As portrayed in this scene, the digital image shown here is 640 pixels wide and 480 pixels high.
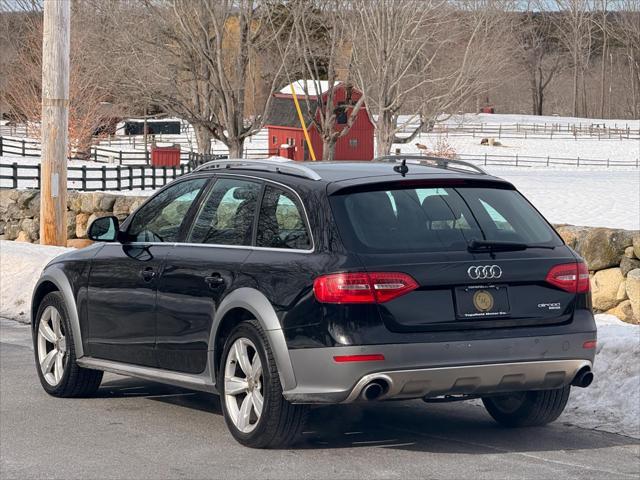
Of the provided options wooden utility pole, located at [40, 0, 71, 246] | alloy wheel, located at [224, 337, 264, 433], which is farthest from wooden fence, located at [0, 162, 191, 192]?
alloy wheel, located at [224, 337, 264, 433]

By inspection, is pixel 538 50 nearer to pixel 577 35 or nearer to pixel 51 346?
pixel 577 35

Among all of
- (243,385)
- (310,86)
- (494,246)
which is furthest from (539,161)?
(243,385)

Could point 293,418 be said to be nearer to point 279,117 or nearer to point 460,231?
point 460,231

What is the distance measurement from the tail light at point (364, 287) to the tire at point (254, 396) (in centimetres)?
55

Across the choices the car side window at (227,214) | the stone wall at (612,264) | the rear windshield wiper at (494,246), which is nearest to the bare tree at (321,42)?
the stone wall at (612,264)

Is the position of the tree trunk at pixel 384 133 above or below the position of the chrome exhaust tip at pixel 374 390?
above

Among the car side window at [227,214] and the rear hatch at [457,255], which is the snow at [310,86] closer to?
the car side window at [227,214]

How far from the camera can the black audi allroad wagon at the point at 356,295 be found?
704 centimetres

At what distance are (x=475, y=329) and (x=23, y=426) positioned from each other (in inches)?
123

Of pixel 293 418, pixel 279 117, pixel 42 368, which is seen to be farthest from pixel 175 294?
pixel 279 117

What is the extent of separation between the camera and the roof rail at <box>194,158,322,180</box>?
781 cm

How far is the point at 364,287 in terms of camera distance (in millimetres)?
7004

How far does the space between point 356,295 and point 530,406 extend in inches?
72.5

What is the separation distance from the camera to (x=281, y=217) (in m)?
7.73
